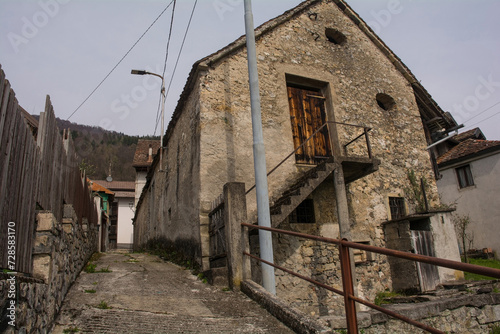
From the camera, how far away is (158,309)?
4297mm

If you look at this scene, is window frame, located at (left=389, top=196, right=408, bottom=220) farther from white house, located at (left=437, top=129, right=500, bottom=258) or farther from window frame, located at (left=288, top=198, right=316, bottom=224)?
white house, located at (left=437, top=129, right=500, bottom=258)

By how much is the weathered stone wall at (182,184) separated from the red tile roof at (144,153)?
43.3 ft

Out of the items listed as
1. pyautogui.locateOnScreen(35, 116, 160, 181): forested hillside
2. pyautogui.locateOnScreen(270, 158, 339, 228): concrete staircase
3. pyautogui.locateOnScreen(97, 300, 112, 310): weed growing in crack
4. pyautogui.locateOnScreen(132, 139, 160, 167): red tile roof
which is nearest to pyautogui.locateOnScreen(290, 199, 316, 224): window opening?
pyautogui.locateOnScreen(270, 158, 339, 228): concrete staircase

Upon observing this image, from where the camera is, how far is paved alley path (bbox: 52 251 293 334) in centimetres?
363

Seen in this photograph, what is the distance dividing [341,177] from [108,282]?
510 cm

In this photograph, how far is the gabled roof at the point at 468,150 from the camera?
53.3 ft

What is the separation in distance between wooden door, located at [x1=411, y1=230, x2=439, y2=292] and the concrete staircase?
10.9ft

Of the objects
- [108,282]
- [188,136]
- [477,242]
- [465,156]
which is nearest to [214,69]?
[188,136]

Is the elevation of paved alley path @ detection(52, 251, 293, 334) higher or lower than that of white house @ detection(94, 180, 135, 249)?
lower

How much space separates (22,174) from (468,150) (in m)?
19.4

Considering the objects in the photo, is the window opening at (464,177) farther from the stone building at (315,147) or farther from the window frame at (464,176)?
Answer: the stone building at (315,147)

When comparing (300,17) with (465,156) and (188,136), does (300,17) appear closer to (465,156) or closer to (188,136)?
(188,136)

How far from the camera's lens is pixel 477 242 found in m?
16.8

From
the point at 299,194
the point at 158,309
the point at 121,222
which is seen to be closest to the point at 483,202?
the point at 299,194
